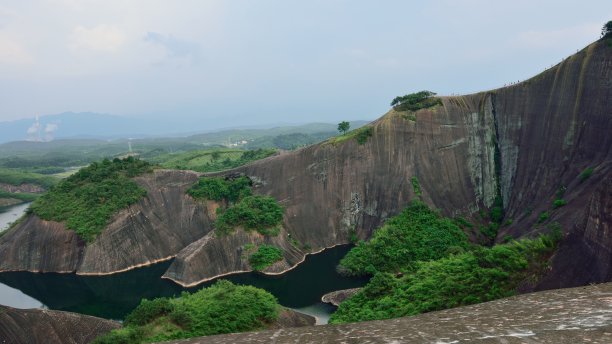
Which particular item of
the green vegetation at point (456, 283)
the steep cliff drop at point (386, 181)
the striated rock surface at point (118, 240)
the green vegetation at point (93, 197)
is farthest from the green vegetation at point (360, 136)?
the green vegetation at point (93, 197)

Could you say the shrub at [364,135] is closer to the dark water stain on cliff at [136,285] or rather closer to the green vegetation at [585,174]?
the dark water stain on cliff at [136,285]

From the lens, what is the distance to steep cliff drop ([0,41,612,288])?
106 feet

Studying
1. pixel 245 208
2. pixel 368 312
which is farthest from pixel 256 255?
pixel 368 312

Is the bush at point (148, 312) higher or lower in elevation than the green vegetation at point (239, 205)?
lower

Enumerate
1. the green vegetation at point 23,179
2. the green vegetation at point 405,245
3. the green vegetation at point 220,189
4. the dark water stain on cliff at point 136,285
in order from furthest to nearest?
the green vegetation at point 23,179 < the green vegetation at point 220,189 < the green vegetation at point 405,245 < the dark water stain on cliff at point 136,285

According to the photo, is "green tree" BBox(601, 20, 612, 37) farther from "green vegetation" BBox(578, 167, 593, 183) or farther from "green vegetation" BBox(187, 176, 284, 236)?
"green vegetation" BBox(187, 176, 284, 236)

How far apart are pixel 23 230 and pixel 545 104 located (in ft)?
168

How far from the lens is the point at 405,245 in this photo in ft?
110

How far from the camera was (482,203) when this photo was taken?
3856 cm

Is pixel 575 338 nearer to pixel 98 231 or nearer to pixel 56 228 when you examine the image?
pixel 98 231

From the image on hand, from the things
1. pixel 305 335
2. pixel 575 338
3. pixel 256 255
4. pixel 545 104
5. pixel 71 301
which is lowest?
pixel 71 301

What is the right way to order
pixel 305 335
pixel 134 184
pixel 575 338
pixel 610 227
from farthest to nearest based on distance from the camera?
pixel 134 184, pixel 610 227, pixel 305 335, pixel 575 338

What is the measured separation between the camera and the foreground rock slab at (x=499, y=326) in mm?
6840

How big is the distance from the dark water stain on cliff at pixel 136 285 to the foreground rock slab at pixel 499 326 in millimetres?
21555
